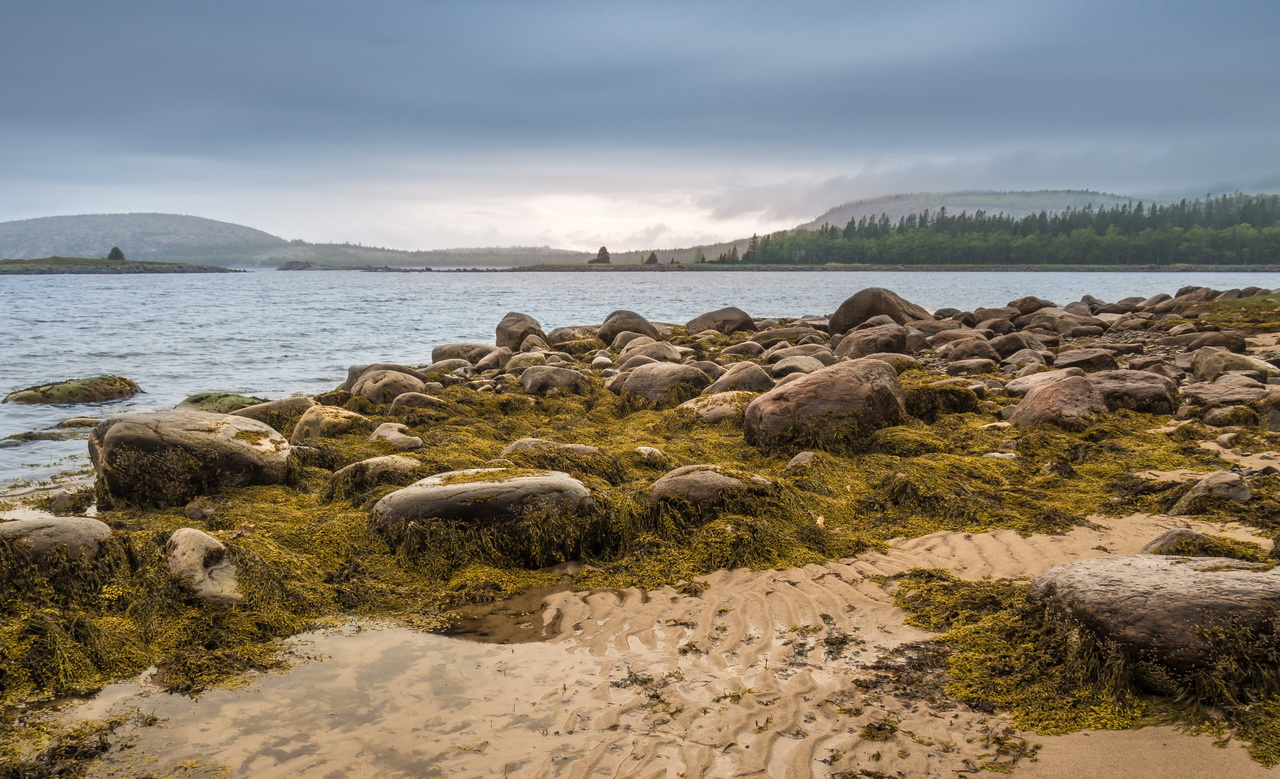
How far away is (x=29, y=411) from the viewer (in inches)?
496

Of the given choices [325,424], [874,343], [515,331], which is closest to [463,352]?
[515,331]

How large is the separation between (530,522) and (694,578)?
1.41 metres

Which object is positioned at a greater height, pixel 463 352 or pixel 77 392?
pixel 463 352

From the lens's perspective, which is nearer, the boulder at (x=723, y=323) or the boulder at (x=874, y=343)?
the boulder at (x=874, y=343)

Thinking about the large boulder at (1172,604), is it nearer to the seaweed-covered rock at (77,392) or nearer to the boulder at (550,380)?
the boulder at (550,380)

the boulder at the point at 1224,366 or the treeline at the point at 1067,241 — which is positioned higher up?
the treeline at the point at 1067,241

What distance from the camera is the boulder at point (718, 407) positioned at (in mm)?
10336

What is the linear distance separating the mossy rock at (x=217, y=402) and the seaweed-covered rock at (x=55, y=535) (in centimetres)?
757

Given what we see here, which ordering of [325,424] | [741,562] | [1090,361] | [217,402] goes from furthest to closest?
[1090,361] → [217,402] → [325,424] → [741,562]

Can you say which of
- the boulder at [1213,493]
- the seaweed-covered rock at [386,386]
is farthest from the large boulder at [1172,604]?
the seaweed-covered rock at [386,386]

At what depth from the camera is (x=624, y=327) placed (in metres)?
22.1

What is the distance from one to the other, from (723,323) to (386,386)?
15.6 meters

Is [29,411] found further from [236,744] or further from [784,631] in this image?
[784,631]

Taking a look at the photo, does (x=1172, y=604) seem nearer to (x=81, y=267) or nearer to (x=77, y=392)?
(x=77, y=392)
